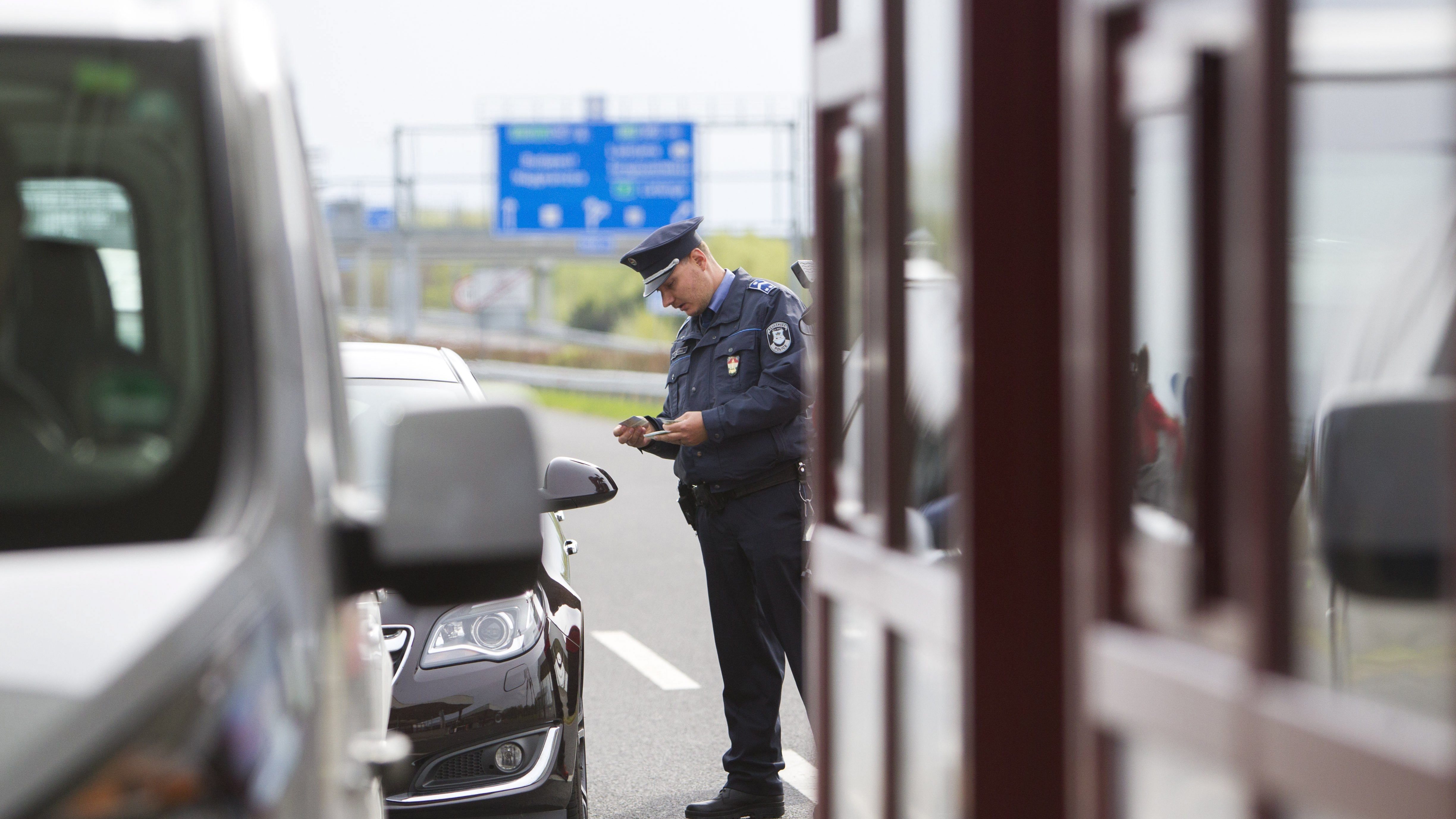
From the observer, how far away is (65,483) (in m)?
1.73

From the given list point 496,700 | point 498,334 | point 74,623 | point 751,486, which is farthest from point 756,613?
point 498,334

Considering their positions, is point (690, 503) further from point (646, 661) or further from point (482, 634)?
point (646, 661)

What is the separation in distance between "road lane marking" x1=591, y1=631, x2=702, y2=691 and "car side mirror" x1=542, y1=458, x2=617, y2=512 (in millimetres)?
2779

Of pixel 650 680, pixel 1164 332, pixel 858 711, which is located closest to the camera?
pixel 1164 332

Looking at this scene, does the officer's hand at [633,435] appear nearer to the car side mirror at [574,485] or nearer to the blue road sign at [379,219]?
the car side mirror at [574,485]

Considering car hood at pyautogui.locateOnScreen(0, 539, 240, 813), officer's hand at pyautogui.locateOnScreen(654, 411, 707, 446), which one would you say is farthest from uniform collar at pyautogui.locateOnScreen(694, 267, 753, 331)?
car hood at pyautogui.locateOnScreen(0, 539, 240, 813)

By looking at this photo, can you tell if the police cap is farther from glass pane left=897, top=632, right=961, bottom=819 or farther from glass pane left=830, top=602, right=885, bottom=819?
glass pane left=897, top=632, right=961, bottom=819

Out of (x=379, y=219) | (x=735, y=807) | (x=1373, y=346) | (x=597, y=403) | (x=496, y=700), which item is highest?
(x=379, y=219)

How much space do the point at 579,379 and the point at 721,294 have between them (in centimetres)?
2994

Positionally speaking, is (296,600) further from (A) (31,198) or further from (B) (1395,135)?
(B) (1395,135)

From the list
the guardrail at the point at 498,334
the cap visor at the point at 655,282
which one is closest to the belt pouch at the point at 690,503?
the cap visor at the point at 655,282

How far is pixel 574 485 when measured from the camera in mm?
4660

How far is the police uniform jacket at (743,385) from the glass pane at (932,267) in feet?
9.85

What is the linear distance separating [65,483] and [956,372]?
1.22 meters
